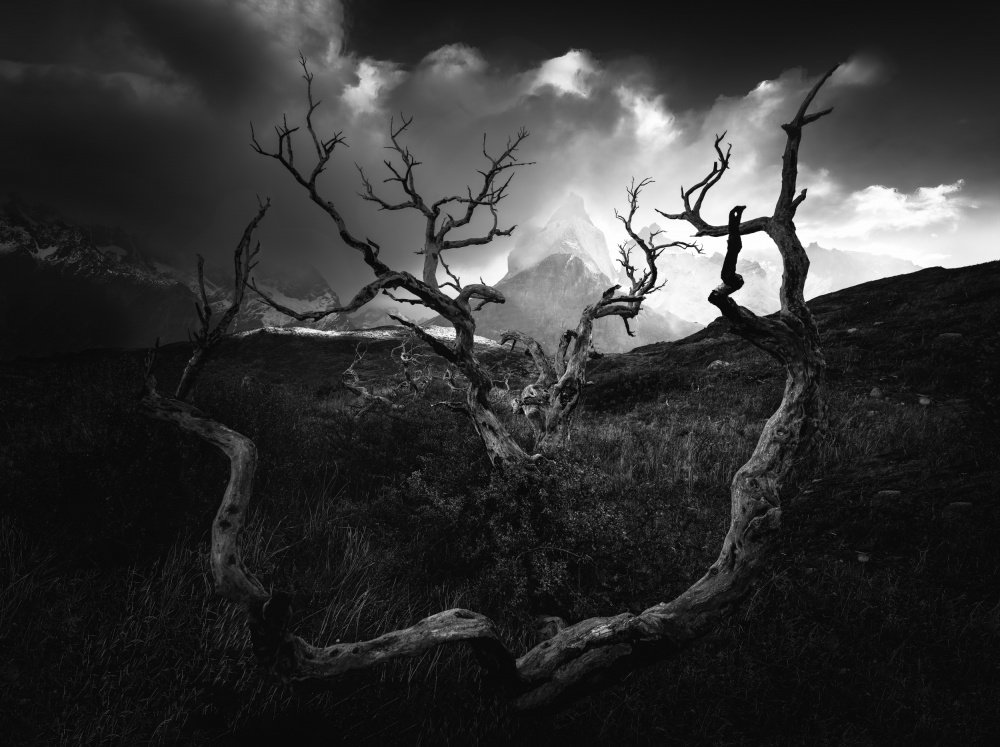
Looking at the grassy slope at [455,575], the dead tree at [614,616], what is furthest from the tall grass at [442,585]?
the dead tree at [614,616]

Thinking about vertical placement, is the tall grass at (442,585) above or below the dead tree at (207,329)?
below

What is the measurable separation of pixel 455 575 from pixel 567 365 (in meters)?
6.84

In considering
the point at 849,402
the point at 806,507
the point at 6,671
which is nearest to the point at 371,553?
the point at 6,671

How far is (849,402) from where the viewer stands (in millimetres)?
9953

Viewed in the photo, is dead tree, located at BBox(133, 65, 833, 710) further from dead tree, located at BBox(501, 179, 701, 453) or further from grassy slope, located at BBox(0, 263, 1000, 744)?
dead tree, located at BBox(501, 179, 701, 453)

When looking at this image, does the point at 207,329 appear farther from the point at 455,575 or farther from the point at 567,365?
the point at 567,365

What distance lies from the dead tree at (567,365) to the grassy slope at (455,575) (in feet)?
4.13

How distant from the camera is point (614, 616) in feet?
9.60

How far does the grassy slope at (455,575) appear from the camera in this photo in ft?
7.98

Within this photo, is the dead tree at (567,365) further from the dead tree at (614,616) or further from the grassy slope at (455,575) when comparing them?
the dead tree at (614,616)

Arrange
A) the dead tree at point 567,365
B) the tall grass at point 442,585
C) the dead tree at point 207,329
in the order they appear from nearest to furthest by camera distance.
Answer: the tall grass at point 442,585 < the dead tree at point 207,329 < the dead tree at point 567,365

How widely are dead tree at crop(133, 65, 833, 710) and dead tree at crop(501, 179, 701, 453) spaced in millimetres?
4078

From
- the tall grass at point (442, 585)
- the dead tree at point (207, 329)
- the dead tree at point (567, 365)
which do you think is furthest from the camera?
the dead tree at point (567, 365)

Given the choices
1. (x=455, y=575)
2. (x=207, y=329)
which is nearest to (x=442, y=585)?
(x=455, y=575)
